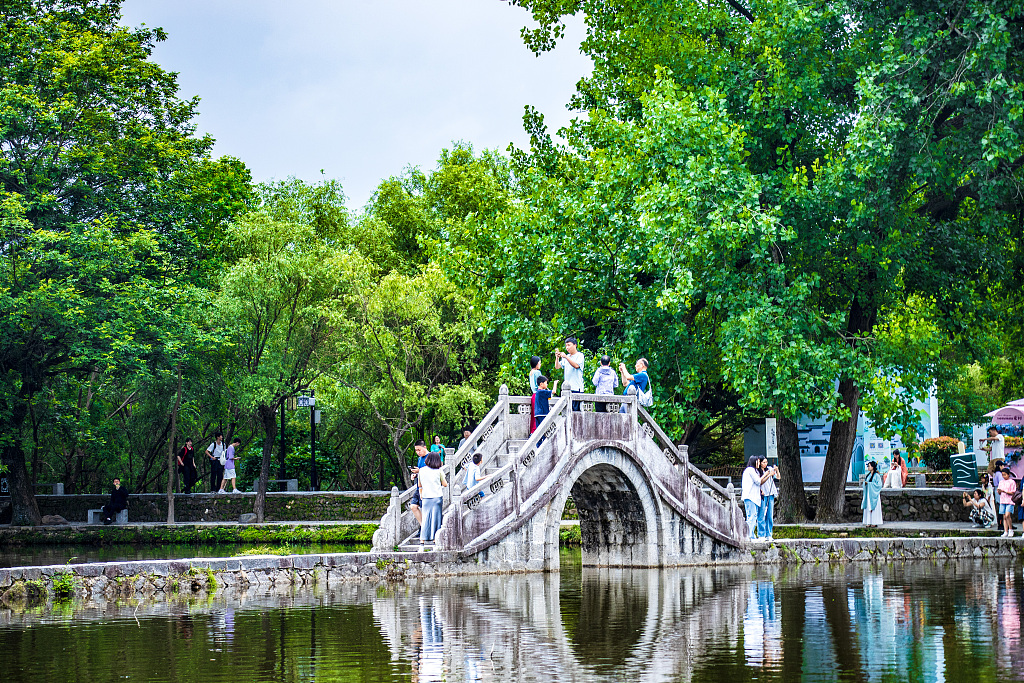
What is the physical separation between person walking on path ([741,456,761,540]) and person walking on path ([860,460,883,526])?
5201mm

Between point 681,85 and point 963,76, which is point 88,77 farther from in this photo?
point 963,76

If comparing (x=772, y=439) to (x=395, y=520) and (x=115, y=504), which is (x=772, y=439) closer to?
(x=395, y=520)

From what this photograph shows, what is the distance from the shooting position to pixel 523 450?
21.7 meters

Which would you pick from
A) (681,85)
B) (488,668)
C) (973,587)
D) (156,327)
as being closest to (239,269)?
(156,327)

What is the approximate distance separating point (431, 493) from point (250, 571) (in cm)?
349

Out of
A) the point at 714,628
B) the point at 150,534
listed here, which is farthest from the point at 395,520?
the point at 150,534

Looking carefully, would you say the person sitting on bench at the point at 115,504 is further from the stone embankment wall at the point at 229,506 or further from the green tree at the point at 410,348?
the green tree at the point at 410,348

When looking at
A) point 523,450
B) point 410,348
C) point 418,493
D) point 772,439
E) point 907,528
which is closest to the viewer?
point 523,450

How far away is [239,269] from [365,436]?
9956 millimetres

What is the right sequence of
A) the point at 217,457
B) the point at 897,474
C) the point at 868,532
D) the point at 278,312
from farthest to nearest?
1. the point at 217,457
2. the point at 278,312
3. the point at 897,474
4. the point at 868,532

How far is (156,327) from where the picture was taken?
35.2m

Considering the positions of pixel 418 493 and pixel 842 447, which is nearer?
pixel 418 493

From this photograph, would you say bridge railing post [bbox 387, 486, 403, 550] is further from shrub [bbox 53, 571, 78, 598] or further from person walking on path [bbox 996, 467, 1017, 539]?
person walking on path [bbox 996, 467, 1017, 539]

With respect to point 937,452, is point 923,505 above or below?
below
